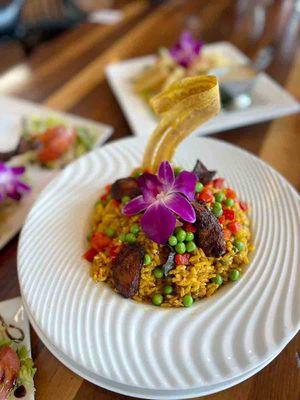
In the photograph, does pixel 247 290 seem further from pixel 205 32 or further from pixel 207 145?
pixel 205 32

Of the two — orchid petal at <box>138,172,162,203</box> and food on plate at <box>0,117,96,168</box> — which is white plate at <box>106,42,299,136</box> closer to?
food on plate at <box>0,117,96,168</box>

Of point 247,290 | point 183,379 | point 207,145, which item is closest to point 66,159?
point 207,145

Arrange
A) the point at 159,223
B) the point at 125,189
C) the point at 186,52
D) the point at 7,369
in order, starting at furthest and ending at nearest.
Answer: the point at 186,52 → the point at 125,189 → the point at 159,223 → the point at 7,369

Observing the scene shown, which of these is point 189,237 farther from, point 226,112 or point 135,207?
point 226,112

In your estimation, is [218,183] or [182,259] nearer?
[182,259]

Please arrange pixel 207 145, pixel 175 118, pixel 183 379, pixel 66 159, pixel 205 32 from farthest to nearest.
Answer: pixel 205 32 → pixel 66 159 → pixel 207 145 → pixel 175 118 → pixel 183 379

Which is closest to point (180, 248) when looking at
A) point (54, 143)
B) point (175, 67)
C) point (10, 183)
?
point (10, 183)
